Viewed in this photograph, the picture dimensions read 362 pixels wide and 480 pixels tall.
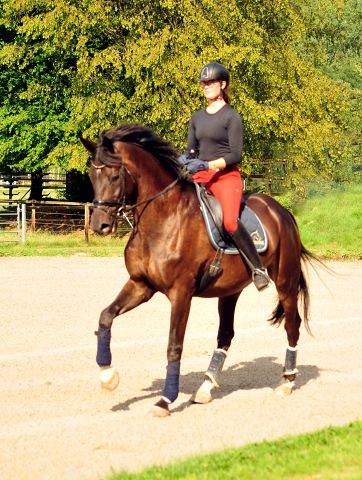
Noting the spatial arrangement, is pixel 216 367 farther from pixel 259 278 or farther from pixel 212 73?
pixel 212 73

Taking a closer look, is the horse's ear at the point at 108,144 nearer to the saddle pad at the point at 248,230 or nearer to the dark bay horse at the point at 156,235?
the dark bay horse at the point at 156,235

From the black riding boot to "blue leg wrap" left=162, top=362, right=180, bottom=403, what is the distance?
119 cm

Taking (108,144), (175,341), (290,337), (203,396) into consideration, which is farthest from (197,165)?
(290,337)

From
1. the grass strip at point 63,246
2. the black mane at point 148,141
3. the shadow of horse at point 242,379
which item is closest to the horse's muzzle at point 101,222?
the black mane at point 148,141

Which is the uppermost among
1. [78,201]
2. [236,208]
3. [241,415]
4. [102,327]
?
[236,208]

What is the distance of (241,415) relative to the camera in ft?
18.9

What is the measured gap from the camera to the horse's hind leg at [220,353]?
620 cm

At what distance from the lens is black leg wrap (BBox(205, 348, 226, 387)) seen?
6.42 meters

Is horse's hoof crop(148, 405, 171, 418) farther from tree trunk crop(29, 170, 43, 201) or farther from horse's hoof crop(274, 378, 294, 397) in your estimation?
tree trunk crop(29, 170, 43, 201)

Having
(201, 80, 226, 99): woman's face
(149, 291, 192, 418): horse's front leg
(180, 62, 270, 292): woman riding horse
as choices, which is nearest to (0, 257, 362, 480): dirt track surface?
(149, 291, 192, 418): horse's front leg

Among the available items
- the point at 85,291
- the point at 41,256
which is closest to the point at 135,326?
the point at 85,291

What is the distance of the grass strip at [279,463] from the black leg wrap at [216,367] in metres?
1.66

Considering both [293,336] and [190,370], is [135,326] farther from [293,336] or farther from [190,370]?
[293,336]

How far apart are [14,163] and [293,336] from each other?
21955mm
